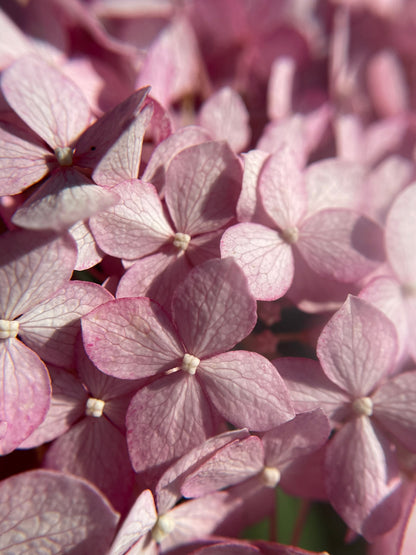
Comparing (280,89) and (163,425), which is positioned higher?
(280,89)

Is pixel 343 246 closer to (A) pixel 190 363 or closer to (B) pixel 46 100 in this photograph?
(A) pixel 190 363

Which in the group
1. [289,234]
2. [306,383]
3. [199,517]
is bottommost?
[199,517]

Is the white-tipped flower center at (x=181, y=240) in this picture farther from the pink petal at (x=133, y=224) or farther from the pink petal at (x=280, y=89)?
the pink petal at (x=280, y=89)

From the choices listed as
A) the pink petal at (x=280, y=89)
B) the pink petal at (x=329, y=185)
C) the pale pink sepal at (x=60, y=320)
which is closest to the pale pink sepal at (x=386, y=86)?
the pink petal at (x=280, y=89)

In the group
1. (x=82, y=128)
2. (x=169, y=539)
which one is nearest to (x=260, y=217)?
(x=82, y=128)

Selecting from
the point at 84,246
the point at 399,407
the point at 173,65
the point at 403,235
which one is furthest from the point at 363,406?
the point at 173,65

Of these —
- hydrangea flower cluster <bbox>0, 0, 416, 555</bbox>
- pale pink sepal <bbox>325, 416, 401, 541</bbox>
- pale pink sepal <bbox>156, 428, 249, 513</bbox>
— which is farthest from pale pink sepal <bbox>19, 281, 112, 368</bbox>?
pale pink sepal <bbox>325, 416, 401, 541</bbox>

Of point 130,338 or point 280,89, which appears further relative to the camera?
point 280,89
